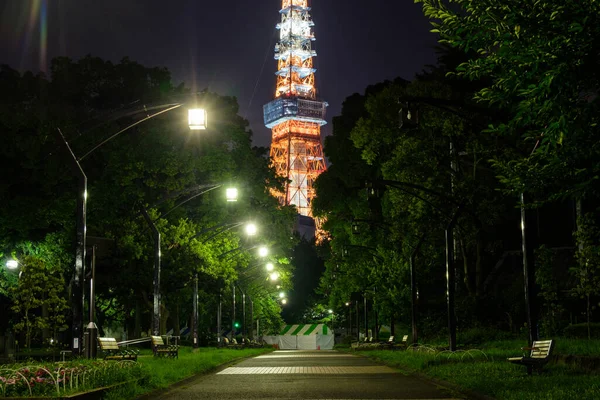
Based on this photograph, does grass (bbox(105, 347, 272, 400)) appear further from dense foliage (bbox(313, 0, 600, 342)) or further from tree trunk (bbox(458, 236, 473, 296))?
tree trunk (bbox(458, 236, 473, 296))

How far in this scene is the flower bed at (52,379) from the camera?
12.9 metres

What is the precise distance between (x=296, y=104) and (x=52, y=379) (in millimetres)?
155780

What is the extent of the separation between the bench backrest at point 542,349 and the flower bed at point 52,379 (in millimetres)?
8393

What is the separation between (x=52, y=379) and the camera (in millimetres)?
13219

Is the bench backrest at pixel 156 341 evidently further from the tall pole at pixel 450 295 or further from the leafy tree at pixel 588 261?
the leafy tree at pixel 588 261

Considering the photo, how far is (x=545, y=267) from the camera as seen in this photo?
2886 cm

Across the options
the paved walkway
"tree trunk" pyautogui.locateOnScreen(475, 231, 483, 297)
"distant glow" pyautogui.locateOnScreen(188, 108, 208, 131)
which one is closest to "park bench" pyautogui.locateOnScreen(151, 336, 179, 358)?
the paved walkway

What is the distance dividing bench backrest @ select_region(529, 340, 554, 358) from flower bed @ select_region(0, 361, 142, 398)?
8.39 m

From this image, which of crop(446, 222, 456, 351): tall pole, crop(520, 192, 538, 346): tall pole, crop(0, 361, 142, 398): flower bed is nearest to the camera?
crop(0, 361, 142, 398): flower bed

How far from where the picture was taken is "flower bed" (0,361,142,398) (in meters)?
12.9

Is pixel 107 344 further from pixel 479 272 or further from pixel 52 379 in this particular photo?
pixel 479 272

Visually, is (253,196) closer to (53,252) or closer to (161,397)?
(53,252)

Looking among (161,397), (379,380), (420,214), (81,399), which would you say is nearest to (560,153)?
(81,399)

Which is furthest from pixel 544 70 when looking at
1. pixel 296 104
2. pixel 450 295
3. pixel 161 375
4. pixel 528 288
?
pixel 296 104
